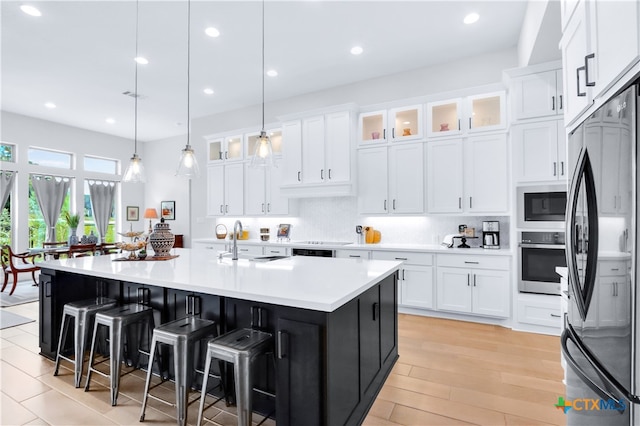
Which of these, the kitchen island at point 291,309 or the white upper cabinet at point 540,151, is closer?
the kitchen island at point 291,309

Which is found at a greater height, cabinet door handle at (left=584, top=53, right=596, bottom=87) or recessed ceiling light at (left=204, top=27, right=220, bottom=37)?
recessed ceiling light at (left=204, top=27, right=220, bottom=37)

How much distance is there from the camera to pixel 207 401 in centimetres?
223

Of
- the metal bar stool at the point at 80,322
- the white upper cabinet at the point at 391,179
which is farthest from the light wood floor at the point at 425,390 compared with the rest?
the white upper cabinet at the point at 391,179

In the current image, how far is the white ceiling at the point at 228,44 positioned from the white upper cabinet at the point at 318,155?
0.72 metres

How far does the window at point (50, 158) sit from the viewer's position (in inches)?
262

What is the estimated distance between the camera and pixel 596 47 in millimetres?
1424

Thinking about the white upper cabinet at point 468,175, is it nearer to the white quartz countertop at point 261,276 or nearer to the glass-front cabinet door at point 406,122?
the glass-front cabinet door at point 406,122

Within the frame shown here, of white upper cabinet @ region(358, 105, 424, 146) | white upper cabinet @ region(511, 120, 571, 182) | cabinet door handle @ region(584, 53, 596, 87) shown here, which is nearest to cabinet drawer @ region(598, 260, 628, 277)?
cabinet door handle @ region(584, 53, 596, 87)

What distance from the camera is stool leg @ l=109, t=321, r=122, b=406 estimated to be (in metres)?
2.20

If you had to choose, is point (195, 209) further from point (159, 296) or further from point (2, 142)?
point (159, 296)

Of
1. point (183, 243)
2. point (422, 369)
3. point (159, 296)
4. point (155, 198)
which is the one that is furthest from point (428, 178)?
point (155, 198)

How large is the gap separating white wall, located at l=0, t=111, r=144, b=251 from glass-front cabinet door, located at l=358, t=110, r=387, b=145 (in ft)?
21.8

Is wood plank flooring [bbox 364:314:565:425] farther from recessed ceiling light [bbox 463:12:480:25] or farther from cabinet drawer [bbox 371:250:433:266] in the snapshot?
recessed ceiling light [bbox 463:12:480:25]

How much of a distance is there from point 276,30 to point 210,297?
10.0 feet
